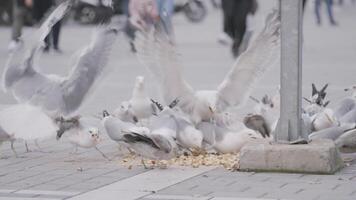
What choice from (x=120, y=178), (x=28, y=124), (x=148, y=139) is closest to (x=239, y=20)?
(x=28, y=124)

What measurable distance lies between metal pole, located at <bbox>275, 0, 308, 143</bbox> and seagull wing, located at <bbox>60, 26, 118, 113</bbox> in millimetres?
1758

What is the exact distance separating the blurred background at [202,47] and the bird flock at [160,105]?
23 centimetres

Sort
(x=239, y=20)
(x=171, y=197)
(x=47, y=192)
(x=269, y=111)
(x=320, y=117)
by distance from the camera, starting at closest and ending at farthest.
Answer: (x=171, y=197), (x=47, y=192), (x=320, y=117), (x=269, y=111), (x=239, y=20)

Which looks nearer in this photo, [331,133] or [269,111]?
[331,133]

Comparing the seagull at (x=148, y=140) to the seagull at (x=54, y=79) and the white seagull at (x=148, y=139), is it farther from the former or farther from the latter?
the seagull at (x=54, y=79)

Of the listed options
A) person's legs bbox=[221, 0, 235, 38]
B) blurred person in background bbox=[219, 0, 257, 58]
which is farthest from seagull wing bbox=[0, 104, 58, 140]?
person's legs bbox=[221, 0, 235, 38]

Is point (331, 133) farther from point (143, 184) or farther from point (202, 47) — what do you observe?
point (202, 47)

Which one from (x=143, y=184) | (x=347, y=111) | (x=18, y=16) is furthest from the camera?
→ (x=18, y=16)

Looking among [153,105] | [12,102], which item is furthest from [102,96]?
[153,105]

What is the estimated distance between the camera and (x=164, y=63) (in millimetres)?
8344

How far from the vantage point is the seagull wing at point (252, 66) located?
8.45 meters

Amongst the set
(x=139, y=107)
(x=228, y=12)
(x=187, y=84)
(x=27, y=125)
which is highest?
(x=228, y=12)

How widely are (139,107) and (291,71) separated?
1745mm

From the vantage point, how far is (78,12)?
30750 mm
